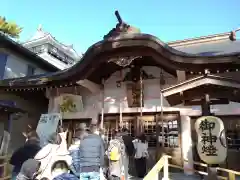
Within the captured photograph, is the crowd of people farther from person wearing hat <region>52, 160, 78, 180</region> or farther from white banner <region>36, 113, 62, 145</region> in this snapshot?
white banner <region>36, 113, 62, 145</region>

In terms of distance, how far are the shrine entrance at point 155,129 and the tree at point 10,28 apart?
564 inches

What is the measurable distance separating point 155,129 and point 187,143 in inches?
57.2

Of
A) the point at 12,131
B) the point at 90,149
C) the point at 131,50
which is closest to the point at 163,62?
the point at 131,50

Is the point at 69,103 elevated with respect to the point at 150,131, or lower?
elevated

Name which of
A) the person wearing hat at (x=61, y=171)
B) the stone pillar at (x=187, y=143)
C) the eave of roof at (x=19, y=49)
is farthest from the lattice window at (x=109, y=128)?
the eave of roof at (x=19, y=49)

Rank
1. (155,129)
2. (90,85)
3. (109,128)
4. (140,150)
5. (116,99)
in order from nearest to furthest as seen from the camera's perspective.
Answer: (140,150) → (155,129) → (109,128) → (116,99) → (90,85)

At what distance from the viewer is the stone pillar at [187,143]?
855 cm

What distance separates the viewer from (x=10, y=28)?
19078mm

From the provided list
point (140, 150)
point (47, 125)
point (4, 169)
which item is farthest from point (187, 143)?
point (4, 169)

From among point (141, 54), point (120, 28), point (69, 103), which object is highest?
point (120, 28)

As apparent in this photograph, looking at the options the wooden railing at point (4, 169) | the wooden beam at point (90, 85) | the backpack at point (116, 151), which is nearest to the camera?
the backpack at point (116, 151)

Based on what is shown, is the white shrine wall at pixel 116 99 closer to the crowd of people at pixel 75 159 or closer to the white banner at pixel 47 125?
the white banner at pixel 47 125

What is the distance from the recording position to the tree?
18386 millimetres

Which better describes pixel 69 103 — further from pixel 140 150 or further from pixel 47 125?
pixel 140 150
